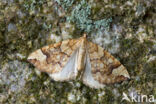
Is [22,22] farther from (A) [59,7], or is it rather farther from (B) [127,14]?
(B) [127,14]

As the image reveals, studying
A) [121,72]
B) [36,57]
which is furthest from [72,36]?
[121,72]

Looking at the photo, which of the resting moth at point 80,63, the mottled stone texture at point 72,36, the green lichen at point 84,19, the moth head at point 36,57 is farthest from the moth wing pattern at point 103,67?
the moth head at point 36,57

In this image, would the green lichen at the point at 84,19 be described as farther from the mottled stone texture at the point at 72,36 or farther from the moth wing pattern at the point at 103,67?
the moth wing pattern at the point at 103,67

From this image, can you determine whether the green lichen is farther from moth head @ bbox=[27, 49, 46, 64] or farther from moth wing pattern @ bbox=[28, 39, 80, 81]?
moth head @ bbox=[27, 49, 46, 64]

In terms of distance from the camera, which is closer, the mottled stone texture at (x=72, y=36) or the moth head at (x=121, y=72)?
the moth head at (x=121, y=72)

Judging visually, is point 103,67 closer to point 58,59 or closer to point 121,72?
point 121,72

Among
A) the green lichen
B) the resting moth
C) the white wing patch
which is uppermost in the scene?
the green lichen

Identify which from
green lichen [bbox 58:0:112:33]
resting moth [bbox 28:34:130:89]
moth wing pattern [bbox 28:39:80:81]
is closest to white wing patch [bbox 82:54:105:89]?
resting moth [bbox 28:34:130:89]
